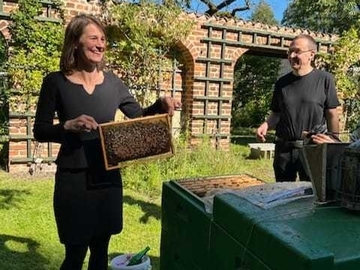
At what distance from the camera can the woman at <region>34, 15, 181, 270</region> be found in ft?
7.00

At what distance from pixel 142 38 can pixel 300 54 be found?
4123 millimetres

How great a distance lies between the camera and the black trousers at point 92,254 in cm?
222

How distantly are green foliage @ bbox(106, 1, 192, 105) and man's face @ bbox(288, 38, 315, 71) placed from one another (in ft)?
13.3

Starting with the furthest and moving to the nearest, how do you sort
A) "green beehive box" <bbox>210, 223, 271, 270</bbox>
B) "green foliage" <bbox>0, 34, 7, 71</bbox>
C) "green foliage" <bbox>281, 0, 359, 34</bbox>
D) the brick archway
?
"green foliage" <bbox>281, 0, 359, 34</bbox>, the brick archway, "green foliage" <bbox>0, 34, 7, 71</bbox>, "green beehive box" <bbox>210, 223, 271, 270</bbox>

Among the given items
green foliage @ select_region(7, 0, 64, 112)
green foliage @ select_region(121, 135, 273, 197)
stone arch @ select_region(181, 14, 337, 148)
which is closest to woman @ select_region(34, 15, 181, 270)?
green foliage @ select_region(121, 135, 273, 197)

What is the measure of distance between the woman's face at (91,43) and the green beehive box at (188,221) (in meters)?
0.76

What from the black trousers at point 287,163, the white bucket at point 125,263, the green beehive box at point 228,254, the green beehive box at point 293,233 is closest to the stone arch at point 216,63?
the black trousers at point 287,163

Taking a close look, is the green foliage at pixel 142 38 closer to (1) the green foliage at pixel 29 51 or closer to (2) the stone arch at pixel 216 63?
(2) the stone arch at pixel 216 63

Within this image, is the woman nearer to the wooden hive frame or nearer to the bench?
the wooden hive frame

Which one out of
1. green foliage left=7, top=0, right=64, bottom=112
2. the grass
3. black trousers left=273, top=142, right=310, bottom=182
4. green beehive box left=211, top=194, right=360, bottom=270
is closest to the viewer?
green beehive box left=211, top=194, right=360, bottom=270

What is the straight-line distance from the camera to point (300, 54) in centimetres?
316

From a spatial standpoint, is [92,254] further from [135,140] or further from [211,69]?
[211,69]

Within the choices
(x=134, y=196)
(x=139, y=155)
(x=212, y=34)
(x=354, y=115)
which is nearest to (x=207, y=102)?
(x=212, y=34)

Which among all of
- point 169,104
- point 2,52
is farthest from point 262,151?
point 169,104
